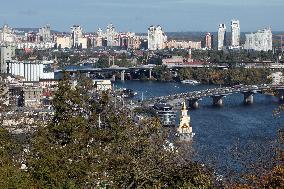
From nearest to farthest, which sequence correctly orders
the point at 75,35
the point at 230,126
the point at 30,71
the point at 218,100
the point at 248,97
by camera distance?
the point at 230,126 < the point at 218,100 < the point at 248,97 < the point at 30,71 < the point at 75,35

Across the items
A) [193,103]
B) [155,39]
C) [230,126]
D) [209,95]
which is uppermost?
[155,39]

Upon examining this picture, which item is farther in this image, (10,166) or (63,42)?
(63,42)

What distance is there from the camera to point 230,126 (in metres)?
12.6

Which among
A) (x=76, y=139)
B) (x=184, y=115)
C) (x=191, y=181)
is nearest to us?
(x=191, y=181)

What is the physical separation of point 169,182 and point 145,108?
9.68 meters

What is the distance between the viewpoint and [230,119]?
45.8 feet

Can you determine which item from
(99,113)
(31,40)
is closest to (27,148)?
(99,113)

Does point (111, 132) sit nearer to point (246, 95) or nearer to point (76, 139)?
point (76, 139)

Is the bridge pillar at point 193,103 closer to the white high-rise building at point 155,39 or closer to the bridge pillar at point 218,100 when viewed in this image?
the bridge pillar at point 218,100

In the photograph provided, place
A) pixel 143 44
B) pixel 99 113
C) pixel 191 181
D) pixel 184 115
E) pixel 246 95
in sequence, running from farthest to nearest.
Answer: pixel 143 44 < pixel 246 95 < pixel 184 115 < pixel 99 113 < pixel 191 181

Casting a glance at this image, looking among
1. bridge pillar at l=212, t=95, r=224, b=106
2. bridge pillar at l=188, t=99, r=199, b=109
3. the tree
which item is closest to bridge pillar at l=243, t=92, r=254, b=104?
bridge pillar at l=212, t=95, r=224, b=106

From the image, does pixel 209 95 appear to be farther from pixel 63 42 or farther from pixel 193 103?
pixel 63 42

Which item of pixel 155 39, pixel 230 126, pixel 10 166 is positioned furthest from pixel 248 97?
→ pixel 155 39

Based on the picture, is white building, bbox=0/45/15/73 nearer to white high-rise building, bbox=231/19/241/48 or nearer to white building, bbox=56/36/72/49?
white building, bbox=56/36/72/49
